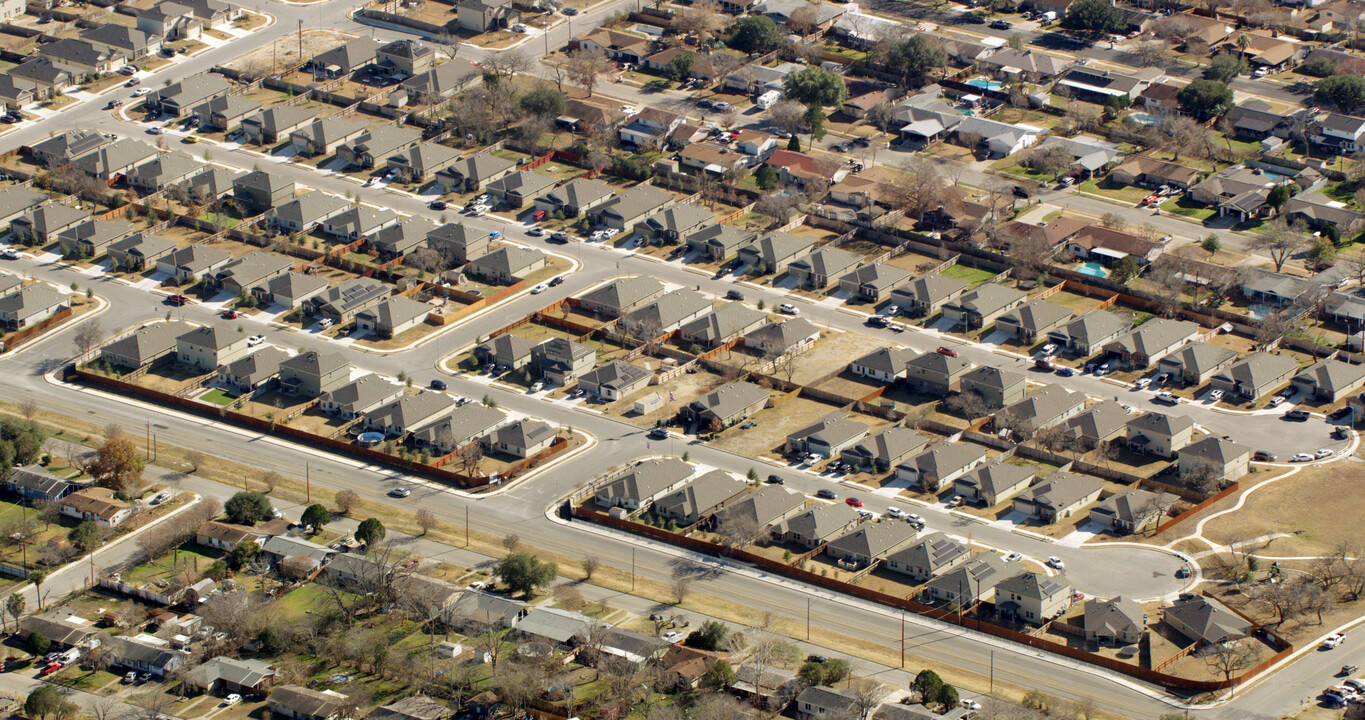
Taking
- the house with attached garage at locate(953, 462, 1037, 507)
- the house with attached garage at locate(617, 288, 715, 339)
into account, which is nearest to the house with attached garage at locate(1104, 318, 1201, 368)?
the house with attached garage at locate(953, 462, 1037, 507)

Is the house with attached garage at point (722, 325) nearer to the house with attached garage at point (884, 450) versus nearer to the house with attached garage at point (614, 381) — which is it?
the house with attached garage at point (614, 381)

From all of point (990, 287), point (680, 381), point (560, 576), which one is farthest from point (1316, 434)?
point (560, 576)

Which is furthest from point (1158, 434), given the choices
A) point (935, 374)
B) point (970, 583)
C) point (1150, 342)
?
point (970, 583)

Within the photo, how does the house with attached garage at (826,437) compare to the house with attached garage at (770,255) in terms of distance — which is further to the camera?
the house with attached garage at (770,255)

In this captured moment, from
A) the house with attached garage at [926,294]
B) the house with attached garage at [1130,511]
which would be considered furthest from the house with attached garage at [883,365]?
the house with attached garage at [1130,511]

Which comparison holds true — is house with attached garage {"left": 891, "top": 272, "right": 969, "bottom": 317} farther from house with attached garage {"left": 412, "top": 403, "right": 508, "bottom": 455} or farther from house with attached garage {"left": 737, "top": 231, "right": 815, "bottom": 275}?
house with attached garage {"left": 412, "top": 403, "right": 508, "bottom": 455}

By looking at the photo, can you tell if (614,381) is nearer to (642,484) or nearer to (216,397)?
(642,484)

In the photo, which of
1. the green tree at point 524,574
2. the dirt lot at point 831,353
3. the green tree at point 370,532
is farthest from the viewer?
the dirt lot at point 831,353
